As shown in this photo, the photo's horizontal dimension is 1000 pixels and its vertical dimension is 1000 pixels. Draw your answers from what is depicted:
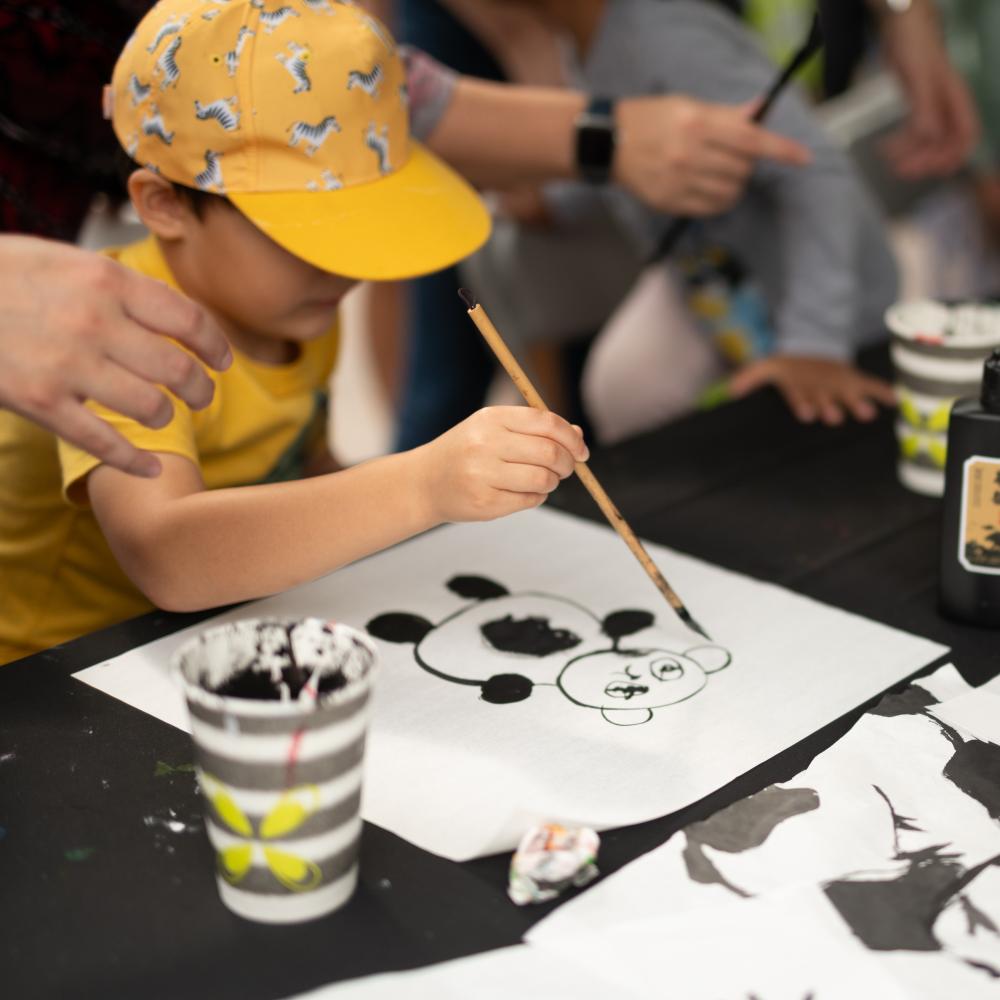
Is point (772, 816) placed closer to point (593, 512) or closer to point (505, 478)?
point (505, 478)

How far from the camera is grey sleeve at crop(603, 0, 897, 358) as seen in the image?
4.83 feet

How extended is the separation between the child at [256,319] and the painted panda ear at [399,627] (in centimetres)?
7

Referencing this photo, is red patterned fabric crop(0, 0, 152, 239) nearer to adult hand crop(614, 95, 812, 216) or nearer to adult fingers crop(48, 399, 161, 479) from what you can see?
adult hand crop(614, 95, 812, 216)

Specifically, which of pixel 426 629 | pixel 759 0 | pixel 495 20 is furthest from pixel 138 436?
pixel 759 0

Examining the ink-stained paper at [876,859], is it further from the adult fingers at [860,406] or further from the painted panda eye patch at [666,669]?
the adult fingers at [860,406]

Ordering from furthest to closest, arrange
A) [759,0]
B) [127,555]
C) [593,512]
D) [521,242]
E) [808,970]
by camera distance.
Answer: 1. [759,0]
2. [521,242]
3. [593,512]
4. [127,555]
5. [808,970]

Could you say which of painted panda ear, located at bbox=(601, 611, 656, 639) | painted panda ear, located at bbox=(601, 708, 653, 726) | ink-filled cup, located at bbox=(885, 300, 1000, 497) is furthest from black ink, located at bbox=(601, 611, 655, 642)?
ink-filled cup, located at bbox=(885, 300, 1000, 497)

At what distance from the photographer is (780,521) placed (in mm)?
1099

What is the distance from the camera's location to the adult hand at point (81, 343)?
642 mm

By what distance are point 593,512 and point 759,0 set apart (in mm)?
2812

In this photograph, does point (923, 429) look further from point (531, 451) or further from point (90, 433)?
point (90, 433)

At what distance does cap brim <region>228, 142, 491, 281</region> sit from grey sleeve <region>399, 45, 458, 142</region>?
0.34 meters

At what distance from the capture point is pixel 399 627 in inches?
35.9

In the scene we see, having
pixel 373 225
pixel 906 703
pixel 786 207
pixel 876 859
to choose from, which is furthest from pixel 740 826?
pixel 786 207
